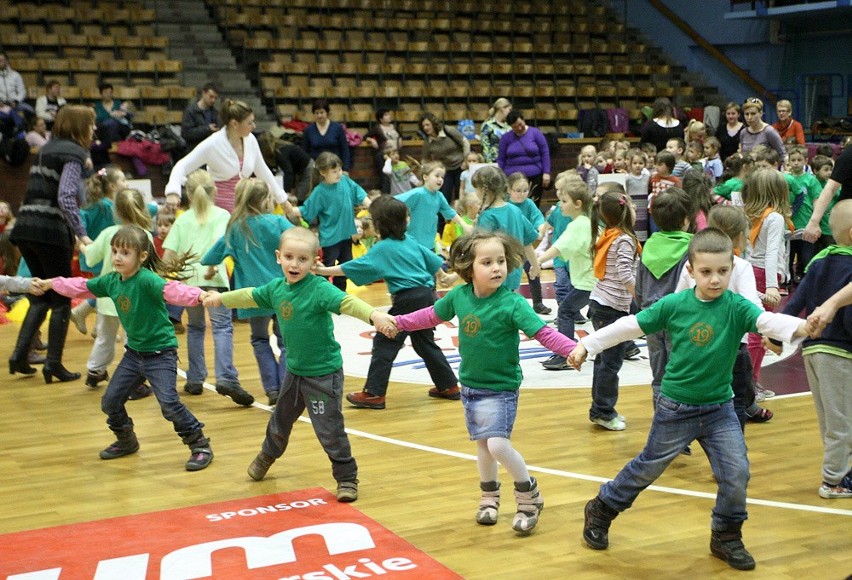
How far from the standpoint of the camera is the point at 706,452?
4.22 metres

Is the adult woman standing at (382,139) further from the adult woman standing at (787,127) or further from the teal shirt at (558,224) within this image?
the teal shirt at (558,224)

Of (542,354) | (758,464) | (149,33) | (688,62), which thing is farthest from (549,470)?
(688,62)

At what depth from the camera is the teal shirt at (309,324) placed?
5.08 meters

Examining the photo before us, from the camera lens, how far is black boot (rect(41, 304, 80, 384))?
7742 mm

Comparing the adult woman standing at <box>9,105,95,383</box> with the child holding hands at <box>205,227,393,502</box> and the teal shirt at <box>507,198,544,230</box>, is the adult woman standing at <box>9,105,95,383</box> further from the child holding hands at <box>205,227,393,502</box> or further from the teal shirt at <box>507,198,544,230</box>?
the teal shirt at <box>507,198,544,230</box>

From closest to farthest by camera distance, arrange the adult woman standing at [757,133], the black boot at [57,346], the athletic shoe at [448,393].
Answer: the athletic shoe at [448,393], the black boot at [57,346], the adult woman standing at [757,133]

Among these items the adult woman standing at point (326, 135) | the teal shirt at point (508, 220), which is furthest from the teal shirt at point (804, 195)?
the adult woman standing at point (326, 135)

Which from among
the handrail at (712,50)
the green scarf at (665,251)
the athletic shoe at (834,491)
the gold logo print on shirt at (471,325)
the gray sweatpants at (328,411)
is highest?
the handrail at (712,50)

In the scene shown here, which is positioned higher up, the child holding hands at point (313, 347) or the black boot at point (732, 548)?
the child holding hands at point (313, 347)

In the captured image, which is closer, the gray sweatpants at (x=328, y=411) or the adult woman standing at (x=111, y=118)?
the gray sweatpants at (x=328, y=411)

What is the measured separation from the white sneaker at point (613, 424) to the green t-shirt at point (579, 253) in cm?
136

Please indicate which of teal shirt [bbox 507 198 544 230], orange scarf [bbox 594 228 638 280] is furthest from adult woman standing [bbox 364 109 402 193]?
orange scarf [bbox 594 228 638 280]

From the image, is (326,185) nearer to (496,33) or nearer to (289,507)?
(289,507)

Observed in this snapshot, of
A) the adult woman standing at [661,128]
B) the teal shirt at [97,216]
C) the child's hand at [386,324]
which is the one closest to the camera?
the child's hand at [386,324]
